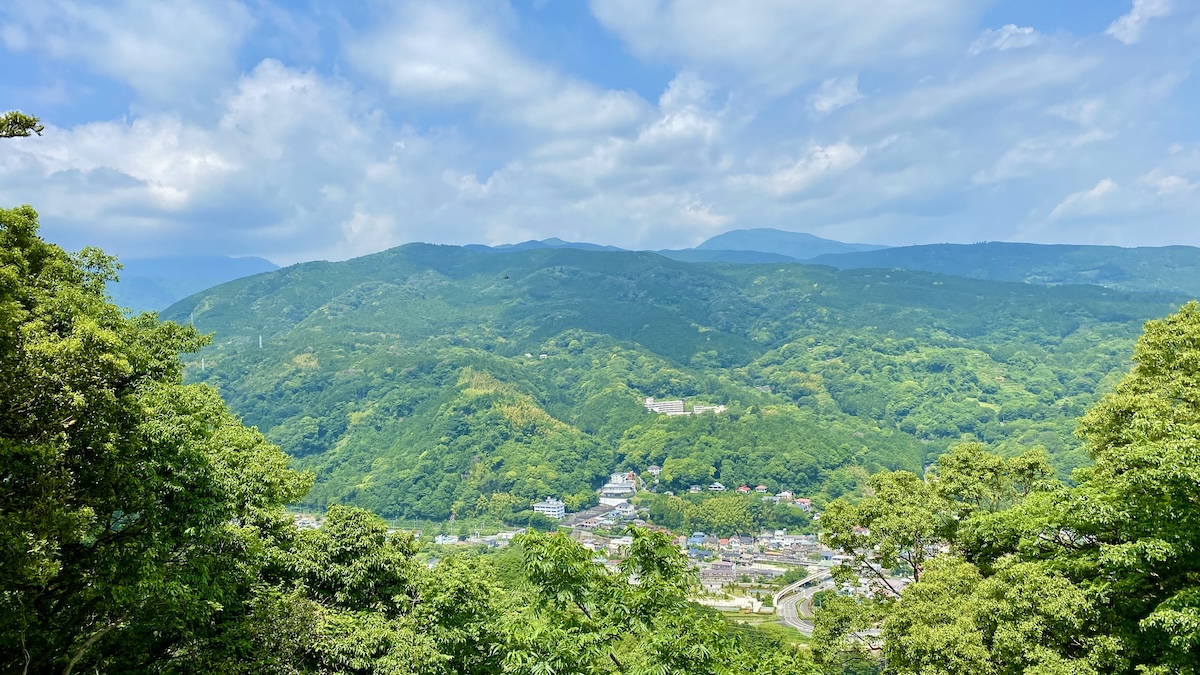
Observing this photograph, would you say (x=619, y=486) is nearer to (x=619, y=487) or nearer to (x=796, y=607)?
(x=619, y=487)

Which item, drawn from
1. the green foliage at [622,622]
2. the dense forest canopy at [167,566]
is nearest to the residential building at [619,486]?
the dense forest canopy at [167,566]

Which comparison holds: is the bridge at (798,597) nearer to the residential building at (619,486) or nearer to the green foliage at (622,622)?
the residential building at (619,486)

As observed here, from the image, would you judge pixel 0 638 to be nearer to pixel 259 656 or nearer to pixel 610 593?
pixel 259 656

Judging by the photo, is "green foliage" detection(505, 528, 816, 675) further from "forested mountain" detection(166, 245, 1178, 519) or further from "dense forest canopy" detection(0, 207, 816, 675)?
"forested mountain" detection(166, 245, 1178, 519)

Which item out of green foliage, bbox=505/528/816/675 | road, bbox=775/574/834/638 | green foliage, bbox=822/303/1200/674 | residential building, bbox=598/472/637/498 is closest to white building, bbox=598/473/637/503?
residential building, bbox=598/472/637/498

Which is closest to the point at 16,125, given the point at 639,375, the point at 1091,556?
the point at 1091,556

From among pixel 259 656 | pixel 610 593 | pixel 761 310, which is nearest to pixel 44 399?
pixel 259 656
